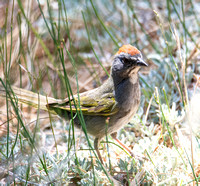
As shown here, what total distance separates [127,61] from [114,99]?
46 centimetres

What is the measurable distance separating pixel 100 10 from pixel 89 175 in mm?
4119

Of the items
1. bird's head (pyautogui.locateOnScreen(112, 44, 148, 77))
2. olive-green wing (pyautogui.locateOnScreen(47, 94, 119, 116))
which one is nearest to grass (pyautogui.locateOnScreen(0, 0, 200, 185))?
olive-green wing (pyautogui.locateOnScreen(47, 94, 119, 116))

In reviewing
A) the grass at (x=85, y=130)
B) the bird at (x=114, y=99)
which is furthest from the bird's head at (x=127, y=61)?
the grass at (x=85, y=130)

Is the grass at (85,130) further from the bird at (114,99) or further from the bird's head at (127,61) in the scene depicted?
the bird's head at (127,61)

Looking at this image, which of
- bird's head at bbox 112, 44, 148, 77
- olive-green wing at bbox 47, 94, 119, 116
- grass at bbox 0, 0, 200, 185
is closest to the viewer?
grass at bbox 0, 0, 200, 185

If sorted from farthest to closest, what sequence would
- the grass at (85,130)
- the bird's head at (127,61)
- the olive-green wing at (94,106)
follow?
the olive-green wing at (94,106)
the bird's head at (127,61)
the grass at (85,130)

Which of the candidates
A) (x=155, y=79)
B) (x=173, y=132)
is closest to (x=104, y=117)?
(x=173, y=132)

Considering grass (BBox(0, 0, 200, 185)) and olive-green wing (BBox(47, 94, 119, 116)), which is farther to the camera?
olive-green wing (BBox(47, 94, 119, 116))

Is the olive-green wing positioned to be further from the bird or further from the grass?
the grass

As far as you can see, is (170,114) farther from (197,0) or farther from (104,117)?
(197,0)

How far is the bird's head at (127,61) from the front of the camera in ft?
10.8

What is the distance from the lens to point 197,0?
6270 millimetres

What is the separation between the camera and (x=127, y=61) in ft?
11.0

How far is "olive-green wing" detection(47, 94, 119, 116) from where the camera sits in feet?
11.5
